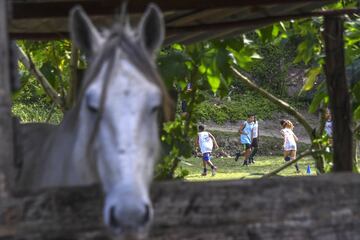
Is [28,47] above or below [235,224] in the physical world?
above

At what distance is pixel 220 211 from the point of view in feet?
9.96

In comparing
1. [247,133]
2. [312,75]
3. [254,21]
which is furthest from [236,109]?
[254,21]

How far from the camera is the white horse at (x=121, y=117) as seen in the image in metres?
2.57

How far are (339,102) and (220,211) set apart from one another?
1.65 m

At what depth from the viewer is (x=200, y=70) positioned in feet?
21.1

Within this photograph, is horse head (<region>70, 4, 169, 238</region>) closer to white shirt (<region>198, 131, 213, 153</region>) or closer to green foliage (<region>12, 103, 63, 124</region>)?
white shirt (<region>198, 131, 213, 153</region>)

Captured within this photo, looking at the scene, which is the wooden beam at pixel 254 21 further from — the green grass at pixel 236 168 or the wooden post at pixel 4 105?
the green grass at pixel 236 168

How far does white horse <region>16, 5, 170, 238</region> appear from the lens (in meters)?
2.57

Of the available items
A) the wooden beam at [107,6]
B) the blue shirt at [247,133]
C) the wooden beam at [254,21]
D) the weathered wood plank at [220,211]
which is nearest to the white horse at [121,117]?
the weathered wood plank at [220,211]

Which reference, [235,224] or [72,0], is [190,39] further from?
[235,224]

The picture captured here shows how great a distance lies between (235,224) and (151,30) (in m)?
1.01

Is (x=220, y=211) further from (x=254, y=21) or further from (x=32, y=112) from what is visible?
(x=32, y=112)

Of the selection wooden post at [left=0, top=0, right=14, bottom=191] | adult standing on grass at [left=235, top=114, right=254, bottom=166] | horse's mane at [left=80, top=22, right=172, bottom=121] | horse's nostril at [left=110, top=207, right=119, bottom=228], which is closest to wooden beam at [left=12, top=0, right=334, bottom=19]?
horse's mane at [left=80, top=22, right=172, bottom=121]

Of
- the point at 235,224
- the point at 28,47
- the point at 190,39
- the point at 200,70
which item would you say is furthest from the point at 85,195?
the point at 28,47
